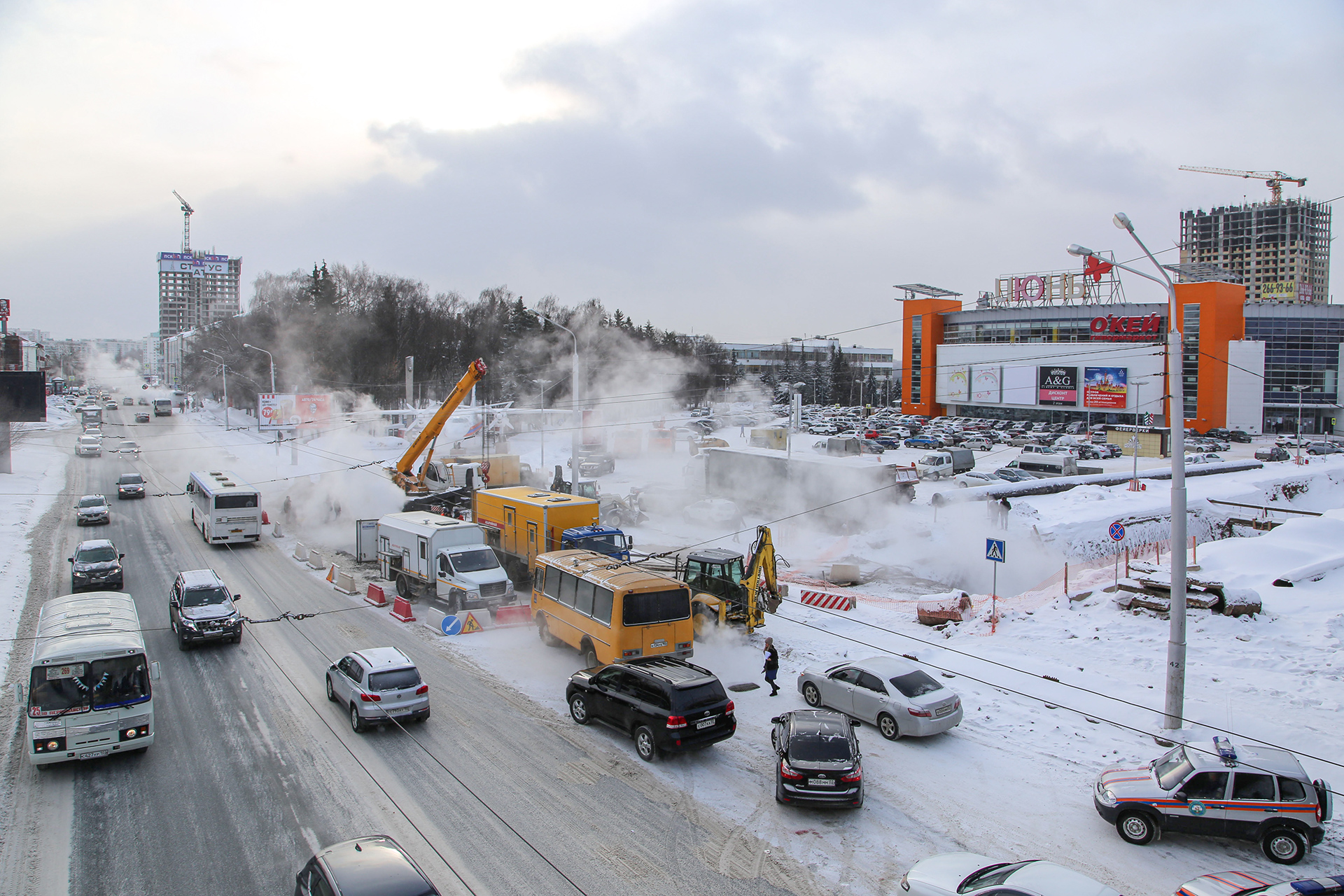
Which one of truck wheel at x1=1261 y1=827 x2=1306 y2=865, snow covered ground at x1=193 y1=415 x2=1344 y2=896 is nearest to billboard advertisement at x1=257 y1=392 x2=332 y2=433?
snow covered ground at x1=193 y1=415 x2=1344 y2=896

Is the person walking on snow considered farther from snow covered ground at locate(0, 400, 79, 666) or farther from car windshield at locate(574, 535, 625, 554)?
snow covered ground at locate(0, 400, 79, 666)

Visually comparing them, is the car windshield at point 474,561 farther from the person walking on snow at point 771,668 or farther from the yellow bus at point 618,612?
the person walking on snow at point 771,668

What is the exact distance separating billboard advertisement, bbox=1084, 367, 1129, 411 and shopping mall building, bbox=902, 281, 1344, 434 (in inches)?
3.8

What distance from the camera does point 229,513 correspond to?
27328 mm

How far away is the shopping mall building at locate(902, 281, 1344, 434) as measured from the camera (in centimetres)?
6956

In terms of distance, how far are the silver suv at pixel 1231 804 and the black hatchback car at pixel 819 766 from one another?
315 centimetres

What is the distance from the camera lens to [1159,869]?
8727 millimetres

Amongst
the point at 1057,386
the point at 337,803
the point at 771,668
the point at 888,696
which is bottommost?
the point at 337,803

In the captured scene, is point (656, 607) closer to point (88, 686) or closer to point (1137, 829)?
point (1137, 829)

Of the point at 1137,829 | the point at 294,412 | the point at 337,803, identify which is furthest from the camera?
the point at 294,412

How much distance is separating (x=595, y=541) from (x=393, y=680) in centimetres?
847

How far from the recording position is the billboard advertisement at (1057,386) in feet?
250

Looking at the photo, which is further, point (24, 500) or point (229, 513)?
point (24, 500)

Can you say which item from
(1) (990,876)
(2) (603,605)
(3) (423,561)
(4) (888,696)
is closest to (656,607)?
(2) (603,605)
